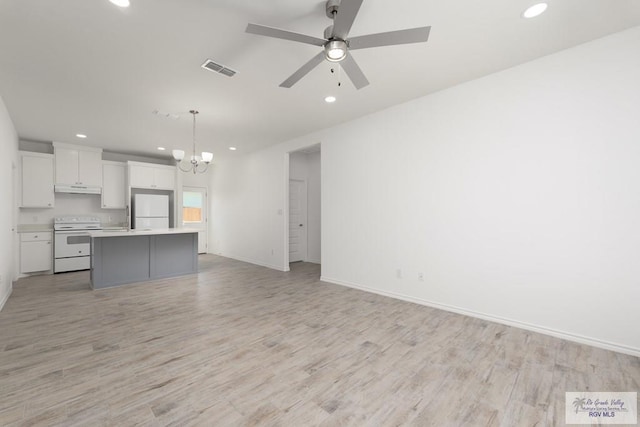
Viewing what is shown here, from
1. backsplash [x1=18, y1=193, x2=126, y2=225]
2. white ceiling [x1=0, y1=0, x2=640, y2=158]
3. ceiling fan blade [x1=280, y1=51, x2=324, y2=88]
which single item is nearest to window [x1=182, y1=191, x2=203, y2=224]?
backsplash [x1=18, y1=193, x2=126, y2=225]

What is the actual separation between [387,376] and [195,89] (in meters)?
3.77

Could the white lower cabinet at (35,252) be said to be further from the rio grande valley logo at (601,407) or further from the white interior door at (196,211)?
the rio grande valley logo at (601,407)

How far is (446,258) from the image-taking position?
351 cm

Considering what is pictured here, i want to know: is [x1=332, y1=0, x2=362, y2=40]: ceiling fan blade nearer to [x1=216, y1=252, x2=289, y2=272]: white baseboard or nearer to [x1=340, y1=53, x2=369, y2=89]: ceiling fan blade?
[x1=340, y1=53, x2=369, y2=89]: ceiling fan blade

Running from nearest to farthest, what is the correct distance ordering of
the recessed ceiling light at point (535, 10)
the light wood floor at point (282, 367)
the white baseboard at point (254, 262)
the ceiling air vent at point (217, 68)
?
the light wood floor at point (282, 367), the recessed ceiling light at point (535, 10), the ceiling air vent at point (217, 68), the white baseboard at point (254, 262)

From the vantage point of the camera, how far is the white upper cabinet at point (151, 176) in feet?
21.9

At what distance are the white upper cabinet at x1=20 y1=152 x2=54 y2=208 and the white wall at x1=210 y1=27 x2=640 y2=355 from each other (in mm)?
6349

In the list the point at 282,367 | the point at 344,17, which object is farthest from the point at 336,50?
the point at 282,367

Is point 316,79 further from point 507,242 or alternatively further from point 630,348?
point 630,348

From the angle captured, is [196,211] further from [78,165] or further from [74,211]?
[78,165]

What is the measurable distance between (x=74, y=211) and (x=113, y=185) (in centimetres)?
98

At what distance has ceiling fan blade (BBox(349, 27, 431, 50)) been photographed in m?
1.81

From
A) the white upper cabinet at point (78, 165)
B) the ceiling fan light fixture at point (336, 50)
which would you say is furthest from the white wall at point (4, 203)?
the ceiling fan light fixture at point (336, 50)

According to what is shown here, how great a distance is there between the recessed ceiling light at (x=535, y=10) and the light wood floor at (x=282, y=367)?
9.41 ft
